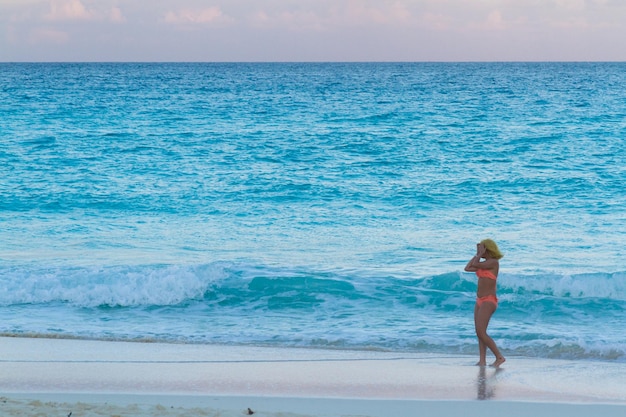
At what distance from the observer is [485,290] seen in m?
8.55

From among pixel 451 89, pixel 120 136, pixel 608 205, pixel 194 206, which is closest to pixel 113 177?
pixel 194 206

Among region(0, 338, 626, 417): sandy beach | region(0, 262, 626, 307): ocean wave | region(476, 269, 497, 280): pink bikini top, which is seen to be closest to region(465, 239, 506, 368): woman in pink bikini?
region(476, 269, 497, 280): pink bikini top

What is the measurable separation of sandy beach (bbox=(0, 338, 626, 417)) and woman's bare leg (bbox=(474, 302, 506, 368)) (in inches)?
5.4

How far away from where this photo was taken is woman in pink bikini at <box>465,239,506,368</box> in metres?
8.40

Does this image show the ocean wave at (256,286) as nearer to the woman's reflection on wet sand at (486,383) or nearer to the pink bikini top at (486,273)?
the pink bikini top at (486,273)

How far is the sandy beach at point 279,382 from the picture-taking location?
6543 millimetres

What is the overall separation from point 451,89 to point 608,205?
40976 mm

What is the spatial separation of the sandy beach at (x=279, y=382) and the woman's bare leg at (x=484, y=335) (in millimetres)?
136

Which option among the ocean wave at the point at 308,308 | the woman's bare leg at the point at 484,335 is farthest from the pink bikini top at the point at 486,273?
the ocean wave at the point at 308,308

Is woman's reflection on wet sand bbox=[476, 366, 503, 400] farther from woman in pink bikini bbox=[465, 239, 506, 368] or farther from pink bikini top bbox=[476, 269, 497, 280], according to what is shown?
pink bikini top bbox=[476, 269, 497, 280]

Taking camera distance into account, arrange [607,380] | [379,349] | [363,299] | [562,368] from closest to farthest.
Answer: [607,380] < [562,368] < [379,349] < [363,299]

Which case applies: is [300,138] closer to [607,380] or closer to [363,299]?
[363,299]

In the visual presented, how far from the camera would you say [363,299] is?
11.9 metres

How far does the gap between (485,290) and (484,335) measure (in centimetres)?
47
